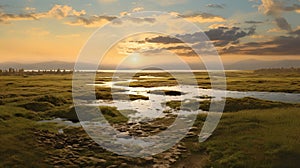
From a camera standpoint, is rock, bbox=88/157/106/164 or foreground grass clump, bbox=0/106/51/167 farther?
rock, bbox=88/157/106/164

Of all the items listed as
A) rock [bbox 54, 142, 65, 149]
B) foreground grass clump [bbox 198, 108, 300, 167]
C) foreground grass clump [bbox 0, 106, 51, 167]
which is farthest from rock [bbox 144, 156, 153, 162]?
rock [bbox 54, 142, 65, 149]

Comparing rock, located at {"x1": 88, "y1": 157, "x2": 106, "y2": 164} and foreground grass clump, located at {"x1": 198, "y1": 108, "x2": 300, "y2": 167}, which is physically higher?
foreground grass clump, located at {"x1": 198, "y1": 108, "x2": 300, "y2": 167}

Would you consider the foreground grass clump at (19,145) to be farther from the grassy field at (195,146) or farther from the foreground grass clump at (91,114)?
the foreground grass clump at (91,114)

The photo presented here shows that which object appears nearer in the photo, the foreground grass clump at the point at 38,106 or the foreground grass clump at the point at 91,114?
the foreground grass clump at the point at 91,114

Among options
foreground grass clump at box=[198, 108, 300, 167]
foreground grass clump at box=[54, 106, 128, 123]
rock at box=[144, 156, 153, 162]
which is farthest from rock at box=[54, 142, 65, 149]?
foreground grass clump at box=[198, 108, 300, 167]

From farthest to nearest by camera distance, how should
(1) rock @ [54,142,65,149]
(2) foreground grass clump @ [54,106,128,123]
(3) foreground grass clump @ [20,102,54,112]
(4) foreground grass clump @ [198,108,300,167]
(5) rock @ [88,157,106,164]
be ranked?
(3) foreground grass clump @ [20,102,54,112], (2) foreground grass clump @ [54,106,128,123], (1) rock @ [54,142,65,149], (5) rock @ [88,157,106,164], (4) foreground grass clump @ [198,108,300,167]

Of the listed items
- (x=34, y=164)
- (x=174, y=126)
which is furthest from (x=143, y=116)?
(x=34, y=164)

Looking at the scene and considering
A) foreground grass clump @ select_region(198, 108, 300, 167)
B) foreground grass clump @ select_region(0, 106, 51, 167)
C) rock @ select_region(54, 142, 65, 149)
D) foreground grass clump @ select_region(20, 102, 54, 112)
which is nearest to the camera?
foreground grass clump @ select_region(0, 106, 51, 167)

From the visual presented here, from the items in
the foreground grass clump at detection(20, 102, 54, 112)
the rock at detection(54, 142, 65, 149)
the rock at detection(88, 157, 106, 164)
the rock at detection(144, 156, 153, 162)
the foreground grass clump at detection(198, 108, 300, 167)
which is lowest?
the rock at detection(88, 157, 106, 164)

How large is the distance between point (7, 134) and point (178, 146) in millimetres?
14932

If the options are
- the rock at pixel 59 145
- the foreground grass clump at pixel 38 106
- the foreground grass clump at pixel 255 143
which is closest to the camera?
the foreground grass clump at pixel 255 143

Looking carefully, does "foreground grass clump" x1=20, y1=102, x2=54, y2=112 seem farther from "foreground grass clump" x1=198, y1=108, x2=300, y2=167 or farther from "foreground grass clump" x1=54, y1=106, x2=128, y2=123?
"foreground grass clump" x1=198, y1=108, x2=300, y2=167

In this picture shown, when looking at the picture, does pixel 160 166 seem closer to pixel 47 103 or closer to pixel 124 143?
pixel 124 143

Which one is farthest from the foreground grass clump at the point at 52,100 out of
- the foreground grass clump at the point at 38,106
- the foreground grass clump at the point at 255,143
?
the foreground grass clump at the point at 255,143
